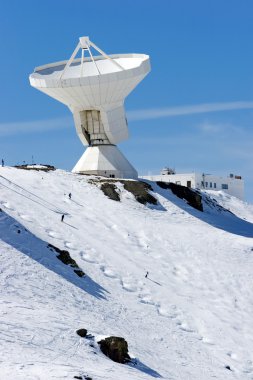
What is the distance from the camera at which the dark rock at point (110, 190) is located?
51.9 m

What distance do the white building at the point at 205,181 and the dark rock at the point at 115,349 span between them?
69.7 meters

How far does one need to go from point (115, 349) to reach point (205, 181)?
7404 cm

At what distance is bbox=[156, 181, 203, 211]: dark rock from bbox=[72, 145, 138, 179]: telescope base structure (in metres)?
4.65

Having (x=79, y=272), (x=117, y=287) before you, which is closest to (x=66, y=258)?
(x=79, y=272)

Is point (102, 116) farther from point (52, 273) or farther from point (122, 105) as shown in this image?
point (52, 273)

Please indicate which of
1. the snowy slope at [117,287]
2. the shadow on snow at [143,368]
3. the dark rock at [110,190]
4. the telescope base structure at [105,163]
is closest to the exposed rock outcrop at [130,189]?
the dark rock at [110,190]

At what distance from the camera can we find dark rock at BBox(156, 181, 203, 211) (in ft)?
193

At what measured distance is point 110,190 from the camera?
52906 millimetres

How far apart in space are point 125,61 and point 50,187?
23.5 m

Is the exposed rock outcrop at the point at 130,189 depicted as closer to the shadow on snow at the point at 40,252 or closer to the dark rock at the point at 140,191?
the dark rock at the point at 140,191

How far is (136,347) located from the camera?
25031 millimetres

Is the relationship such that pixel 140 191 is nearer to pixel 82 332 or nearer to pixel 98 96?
pixel 98 96

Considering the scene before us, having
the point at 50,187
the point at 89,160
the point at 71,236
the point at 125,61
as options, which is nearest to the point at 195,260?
the point at 71,236

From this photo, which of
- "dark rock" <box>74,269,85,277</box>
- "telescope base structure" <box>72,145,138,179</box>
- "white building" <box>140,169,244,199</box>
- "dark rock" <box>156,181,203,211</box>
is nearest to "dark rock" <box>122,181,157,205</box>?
"dark rock" <box>156,181,203,211</box>
